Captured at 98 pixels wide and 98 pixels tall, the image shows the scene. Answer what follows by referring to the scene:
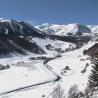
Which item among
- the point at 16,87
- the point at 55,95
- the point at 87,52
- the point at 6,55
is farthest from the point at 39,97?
the point at 6,55

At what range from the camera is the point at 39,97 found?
56219mm

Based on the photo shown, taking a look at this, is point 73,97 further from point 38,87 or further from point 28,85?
point 28,85

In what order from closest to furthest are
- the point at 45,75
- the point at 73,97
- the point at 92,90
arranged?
the point at 92,90 < the point at 73,97 < the point at 45,75

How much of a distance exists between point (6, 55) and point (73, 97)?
5846 inches

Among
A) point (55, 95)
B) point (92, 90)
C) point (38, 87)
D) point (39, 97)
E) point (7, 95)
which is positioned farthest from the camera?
point (38, 87)

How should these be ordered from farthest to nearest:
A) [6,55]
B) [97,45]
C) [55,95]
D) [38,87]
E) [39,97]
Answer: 1. [6,55]
2. [97,45]
3. [38,87]
4. [39,97]
5. [55,95]

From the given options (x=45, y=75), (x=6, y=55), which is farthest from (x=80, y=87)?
(x=6, y=55)

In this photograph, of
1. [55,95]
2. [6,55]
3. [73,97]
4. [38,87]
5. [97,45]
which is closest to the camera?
[73,97]

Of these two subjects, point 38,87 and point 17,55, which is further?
point 17,55

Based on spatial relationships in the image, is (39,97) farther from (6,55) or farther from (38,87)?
(6,55)

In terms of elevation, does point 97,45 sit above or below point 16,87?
above

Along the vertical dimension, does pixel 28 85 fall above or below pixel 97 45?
below

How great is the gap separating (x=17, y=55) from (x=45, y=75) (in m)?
109

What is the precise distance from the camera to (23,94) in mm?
61188
